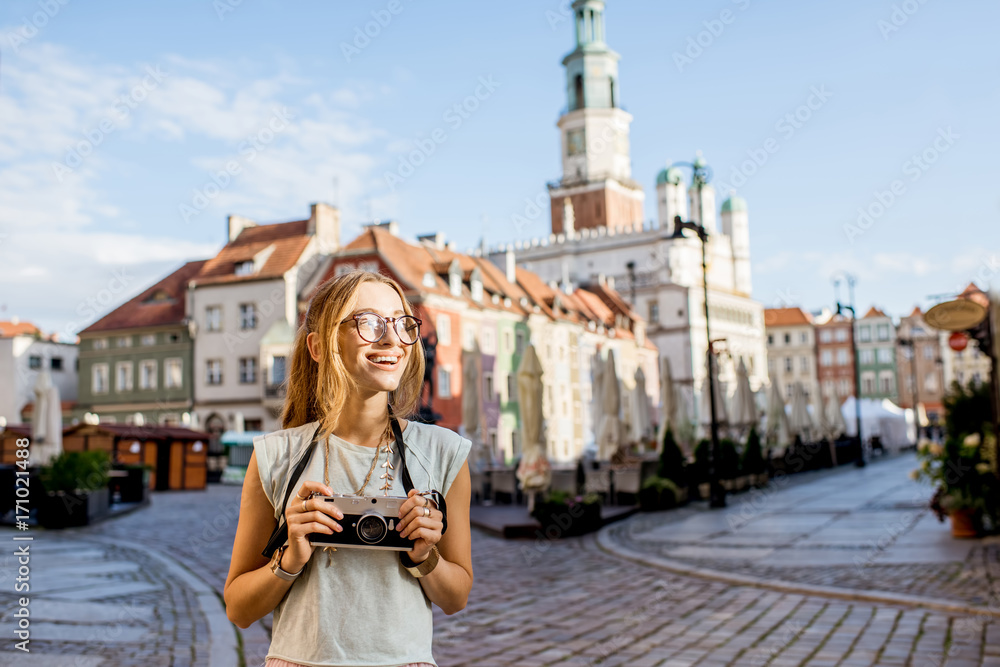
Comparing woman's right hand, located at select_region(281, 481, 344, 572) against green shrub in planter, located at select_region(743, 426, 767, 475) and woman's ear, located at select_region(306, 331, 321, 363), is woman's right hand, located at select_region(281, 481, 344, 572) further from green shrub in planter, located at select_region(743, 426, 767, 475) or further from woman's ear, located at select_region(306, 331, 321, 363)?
green shrub in planter, located at select_region(743, 426, 767, 475)

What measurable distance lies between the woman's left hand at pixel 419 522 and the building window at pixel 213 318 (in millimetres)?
48805

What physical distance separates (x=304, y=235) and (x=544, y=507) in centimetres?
3578

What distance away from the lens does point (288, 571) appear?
2.40 m

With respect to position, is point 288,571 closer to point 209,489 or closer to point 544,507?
point 544,507

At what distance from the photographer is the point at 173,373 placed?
4966 cm

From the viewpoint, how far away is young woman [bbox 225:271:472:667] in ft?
8.04

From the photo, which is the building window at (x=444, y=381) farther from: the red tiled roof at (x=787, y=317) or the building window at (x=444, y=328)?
the red tiled roof at (x=787, y=317)

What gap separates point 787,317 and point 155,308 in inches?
3233

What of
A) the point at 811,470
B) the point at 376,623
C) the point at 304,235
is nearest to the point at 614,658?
the point at 376,623

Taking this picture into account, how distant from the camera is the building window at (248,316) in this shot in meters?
48.3

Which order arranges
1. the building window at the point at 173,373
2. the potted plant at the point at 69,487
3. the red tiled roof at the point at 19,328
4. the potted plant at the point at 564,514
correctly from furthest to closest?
the red tiled roof at the point at 19,328, the building window at the point at 173,373, the potted plant at the point at 69,487, the potted plant at the point at 564,514

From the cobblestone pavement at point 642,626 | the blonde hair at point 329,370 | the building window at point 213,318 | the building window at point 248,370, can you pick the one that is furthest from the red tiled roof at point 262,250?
the blonde hair at point 329,370

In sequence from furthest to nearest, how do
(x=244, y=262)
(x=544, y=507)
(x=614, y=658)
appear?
1. (x=244, y=262)
2. (x=544, y=507)
3. (x=614, y=658)

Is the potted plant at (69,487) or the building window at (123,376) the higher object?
the building window at (123,376)
